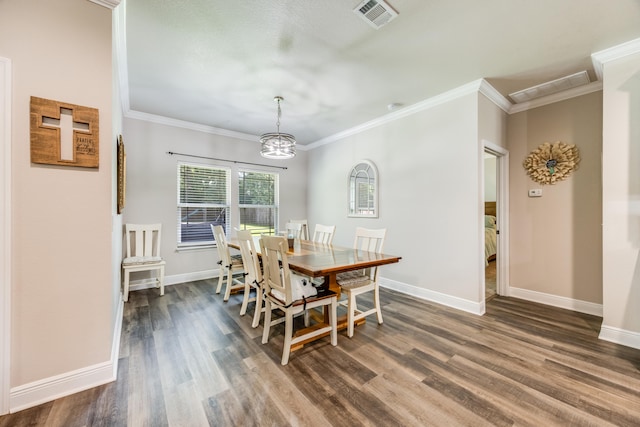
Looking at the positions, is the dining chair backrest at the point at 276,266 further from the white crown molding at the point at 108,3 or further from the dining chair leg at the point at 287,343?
the white crown molding at the point at 108,3

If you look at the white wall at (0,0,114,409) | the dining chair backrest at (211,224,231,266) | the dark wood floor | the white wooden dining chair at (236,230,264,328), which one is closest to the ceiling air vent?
the white wall at (0,0,114,409)

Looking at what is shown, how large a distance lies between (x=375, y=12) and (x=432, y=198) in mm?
2328

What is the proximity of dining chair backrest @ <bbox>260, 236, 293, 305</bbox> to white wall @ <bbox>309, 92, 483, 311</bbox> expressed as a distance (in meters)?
2.24

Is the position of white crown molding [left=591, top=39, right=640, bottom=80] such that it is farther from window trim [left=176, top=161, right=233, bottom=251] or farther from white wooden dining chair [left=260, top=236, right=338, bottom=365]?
window trim [left=176, top=161, right=233, bottom=251]

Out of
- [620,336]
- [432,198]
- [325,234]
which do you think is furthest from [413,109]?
[620,336]

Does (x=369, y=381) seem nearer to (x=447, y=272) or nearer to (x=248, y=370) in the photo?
(x=248, y=370)

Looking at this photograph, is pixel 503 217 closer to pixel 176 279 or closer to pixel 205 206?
pixel 205 206

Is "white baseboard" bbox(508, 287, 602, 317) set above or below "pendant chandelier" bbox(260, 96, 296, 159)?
below

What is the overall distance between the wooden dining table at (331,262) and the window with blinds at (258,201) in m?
2.35

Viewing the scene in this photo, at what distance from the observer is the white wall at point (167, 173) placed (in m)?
3.93

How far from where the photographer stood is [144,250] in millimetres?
3873

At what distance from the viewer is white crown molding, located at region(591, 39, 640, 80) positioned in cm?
225

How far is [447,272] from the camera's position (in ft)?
10.8

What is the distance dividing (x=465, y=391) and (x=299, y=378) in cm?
114
